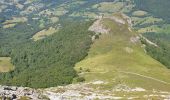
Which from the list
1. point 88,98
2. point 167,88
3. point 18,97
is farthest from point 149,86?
point 18,97

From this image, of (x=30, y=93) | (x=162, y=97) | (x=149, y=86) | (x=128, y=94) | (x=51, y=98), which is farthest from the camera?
(x=149, y=86)

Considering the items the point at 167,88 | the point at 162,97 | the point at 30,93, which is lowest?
the point at 167,88

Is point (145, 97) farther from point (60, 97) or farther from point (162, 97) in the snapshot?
point (60, 97)

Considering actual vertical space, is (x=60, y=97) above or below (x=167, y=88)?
above

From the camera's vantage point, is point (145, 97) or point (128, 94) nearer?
point (145, 97)

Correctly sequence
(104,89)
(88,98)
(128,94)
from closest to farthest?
(88,98) → (128,94) → (104,89)

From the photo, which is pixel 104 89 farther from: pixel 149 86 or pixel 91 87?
pixel 149 86

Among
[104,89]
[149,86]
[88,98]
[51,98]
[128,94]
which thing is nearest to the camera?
[51,98]

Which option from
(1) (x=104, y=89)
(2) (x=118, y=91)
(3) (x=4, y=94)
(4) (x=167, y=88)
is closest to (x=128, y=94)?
(2) (x=118, y=91)

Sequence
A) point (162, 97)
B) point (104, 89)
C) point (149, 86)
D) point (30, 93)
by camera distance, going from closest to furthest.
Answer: point (30, 93), point (162, 97), point (104, 89), point (149, 86)
